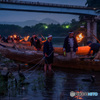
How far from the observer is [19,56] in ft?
51.3

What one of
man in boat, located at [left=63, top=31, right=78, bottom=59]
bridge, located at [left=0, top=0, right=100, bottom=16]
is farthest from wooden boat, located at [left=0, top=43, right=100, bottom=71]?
Result: bridge, located at [left=0, top=0, right=100, bottom=16]

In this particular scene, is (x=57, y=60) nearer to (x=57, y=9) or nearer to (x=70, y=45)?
(x=70, y=45)

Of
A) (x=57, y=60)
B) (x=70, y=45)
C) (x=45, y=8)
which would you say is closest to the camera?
(x=70, y=45)

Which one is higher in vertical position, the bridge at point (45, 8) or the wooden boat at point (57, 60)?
the bridge at point (45, 8)

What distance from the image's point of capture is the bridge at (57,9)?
125 feet

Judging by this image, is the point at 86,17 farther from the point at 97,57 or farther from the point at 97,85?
the point at 97,85

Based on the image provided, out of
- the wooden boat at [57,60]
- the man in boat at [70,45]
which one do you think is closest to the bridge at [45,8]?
the wooden boat at [57,60]

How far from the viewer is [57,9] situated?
41250 mm

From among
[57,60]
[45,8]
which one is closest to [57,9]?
[45,8]

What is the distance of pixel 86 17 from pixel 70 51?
1230 inches

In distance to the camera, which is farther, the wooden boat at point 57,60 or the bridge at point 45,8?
the bridge at point 45,8

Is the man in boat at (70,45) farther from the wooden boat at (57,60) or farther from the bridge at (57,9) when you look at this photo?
the bridge at (57,9)

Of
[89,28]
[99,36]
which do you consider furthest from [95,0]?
[89,28]

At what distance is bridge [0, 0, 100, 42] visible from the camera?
38188 millimetres
